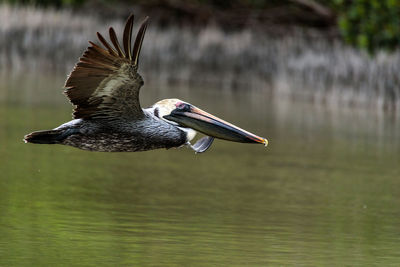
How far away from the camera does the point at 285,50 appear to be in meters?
23.8

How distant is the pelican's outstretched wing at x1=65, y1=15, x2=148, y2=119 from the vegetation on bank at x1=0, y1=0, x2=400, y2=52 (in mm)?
13566

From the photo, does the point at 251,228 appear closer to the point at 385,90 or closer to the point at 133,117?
the point at 133,117

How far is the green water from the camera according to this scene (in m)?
7.23

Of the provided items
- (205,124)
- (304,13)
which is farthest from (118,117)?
(304,13)

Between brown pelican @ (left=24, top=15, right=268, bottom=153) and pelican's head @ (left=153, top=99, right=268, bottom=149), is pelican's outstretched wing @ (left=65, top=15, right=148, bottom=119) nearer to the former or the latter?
brown pelican @ (left=24, top=15, right=268, bottom=153)

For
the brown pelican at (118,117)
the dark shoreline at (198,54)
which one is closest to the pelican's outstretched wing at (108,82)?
the brown pelican at (118,117)

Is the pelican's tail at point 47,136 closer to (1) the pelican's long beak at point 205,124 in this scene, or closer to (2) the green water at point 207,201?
(2) the green water at point 207,201

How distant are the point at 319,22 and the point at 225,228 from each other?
20921mm

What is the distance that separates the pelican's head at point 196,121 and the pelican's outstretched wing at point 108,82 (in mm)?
313

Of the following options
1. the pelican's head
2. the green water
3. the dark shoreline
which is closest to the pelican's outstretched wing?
the pelican's head

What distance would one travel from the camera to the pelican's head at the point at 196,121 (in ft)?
25.4

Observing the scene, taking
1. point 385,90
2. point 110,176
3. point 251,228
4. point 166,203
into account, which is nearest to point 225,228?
point 251,228

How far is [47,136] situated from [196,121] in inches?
46.9

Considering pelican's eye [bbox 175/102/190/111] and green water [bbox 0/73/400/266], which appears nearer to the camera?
green water [bbox 0/73/400/266]
